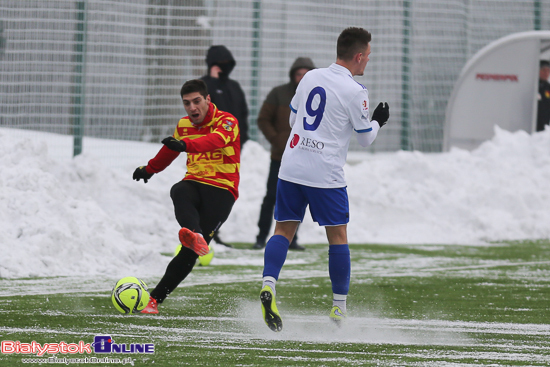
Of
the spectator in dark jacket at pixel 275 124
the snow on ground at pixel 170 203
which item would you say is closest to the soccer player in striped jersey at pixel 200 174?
the snow on ground at pixel 170 203

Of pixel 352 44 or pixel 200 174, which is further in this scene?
pixel 200 174

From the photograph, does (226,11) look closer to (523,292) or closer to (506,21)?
(506,21)

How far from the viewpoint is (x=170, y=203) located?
12.1m

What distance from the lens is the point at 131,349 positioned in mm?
4730

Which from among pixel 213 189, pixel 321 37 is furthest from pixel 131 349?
pixel 321 37

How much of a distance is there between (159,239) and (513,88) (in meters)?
9.01

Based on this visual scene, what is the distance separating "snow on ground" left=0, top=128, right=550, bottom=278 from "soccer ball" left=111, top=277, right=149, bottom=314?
84.8 inches

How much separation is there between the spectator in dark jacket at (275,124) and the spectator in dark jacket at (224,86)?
0.26m

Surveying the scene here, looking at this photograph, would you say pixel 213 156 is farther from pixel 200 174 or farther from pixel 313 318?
pixel 313 318

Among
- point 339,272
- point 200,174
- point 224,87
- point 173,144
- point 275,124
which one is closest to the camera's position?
point 339,272

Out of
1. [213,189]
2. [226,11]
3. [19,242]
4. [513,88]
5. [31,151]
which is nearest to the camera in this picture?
[213,189]

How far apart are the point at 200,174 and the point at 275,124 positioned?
173 inches

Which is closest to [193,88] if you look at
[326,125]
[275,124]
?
[326,125]

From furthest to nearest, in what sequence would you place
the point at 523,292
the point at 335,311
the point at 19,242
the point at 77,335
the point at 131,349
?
the point at 19,242, the point at 523,292, the point at 335,311, the point at 77,335, the point at 131,349
